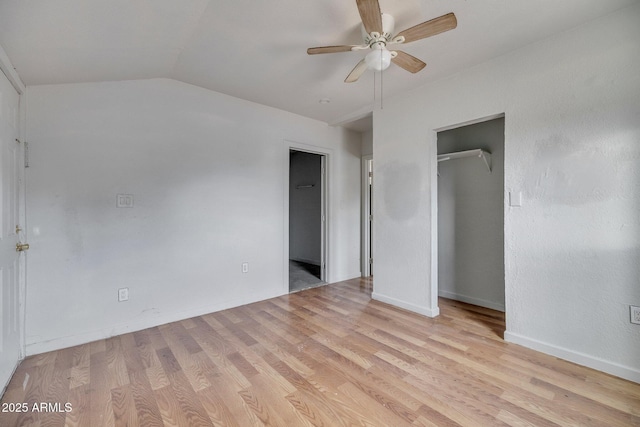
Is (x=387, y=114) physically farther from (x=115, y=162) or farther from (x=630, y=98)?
(x=115, y=162)

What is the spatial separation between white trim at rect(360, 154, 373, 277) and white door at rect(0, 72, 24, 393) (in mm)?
3925

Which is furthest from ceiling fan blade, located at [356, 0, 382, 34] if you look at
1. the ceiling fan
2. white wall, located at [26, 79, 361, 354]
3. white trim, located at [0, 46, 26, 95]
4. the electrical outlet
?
the electrical outlet

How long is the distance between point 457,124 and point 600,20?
1.10 metres

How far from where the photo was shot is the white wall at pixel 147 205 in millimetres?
2215

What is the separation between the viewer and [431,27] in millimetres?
1607

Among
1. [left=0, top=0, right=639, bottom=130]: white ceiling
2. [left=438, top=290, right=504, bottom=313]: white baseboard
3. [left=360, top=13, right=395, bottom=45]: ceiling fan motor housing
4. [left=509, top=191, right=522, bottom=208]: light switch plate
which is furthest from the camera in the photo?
[left=438, top=290, right=504, bottom=313]: white baseboard

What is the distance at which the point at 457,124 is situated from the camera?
2.67 m

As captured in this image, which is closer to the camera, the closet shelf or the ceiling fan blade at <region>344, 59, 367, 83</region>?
the ceiling fan blade at <region>344, 59, 367, 83</region>

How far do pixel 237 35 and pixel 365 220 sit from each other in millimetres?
3205

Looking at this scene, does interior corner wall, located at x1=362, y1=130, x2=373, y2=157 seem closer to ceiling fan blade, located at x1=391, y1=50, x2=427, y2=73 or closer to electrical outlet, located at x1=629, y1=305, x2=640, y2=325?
ceiling fan blade, located at x1=391, y1=50, x2=427, y2=73

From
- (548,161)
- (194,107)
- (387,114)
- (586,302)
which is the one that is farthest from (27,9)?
(586,302)

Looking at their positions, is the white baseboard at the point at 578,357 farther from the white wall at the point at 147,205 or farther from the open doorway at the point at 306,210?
the open doorway at the point at 306,210

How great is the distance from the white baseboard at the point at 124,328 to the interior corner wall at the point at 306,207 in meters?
2.67

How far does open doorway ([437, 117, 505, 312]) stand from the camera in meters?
3.04
